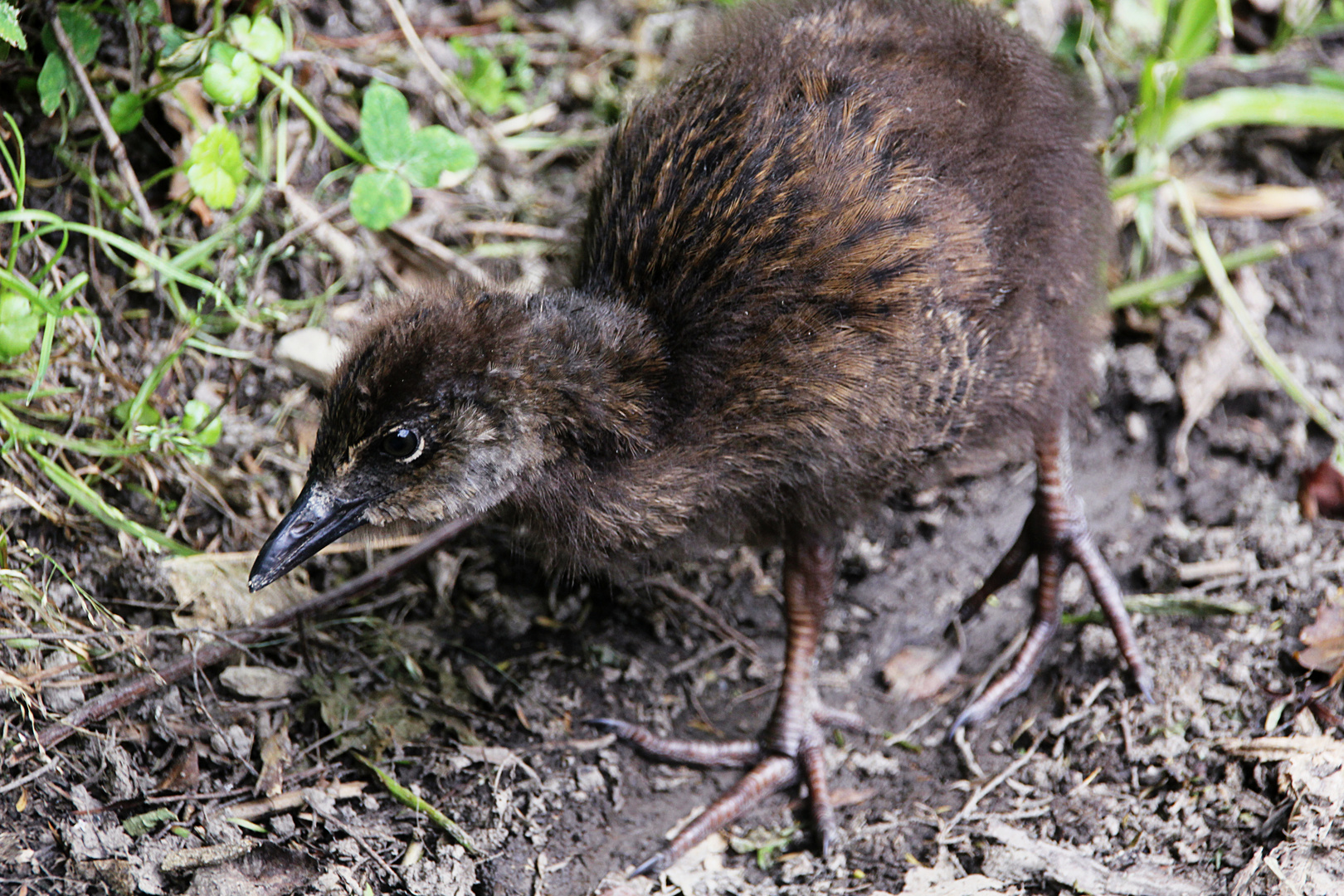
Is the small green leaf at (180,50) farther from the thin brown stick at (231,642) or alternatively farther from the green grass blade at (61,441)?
the thin brown stick at (231,642)

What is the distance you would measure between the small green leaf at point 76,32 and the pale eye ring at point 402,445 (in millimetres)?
1380

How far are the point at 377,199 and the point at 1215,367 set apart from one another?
2856 mm

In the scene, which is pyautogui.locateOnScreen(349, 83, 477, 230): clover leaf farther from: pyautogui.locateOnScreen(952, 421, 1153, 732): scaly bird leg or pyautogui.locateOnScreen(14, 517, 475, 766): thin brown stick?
pyautogui.locateOnScreen(952, 421, 1153, 732): scaly bird leg

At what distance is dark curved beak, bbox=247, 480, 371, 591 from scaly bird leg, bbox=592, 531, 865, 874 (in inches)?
37.5

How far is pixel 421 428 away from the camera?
8.73 feet

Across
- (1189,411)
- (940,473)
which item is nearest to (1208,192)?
(1189,411)

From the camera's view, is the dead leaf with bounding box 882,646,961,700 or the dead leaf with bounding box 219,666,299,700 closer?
the dead leaf with bounding box 219,666,299,700

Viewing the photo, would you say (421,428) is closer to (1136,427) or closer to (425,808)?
(425,808)

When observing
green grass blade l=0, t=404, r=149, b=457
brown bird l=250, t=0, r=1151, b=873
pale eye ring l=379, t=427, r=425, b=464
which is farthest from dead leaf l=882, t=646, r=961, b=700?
green grass blade l=0, t=404, r=149, b=457

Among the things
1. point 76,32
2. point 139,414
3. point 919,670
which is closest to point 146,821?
point 139,414

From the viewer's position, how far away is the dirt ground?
8.67 ft

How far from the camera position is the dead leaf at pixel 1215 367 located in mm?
3904

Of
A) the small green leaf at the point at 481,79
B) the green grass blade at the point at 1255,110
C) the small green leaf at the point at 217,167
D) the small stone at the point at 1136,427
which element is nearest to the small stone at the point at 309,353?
the small green leaf at the point at 217,167

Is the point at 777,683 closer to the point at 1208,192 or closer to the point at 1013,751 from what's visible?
the point at 1013,751
